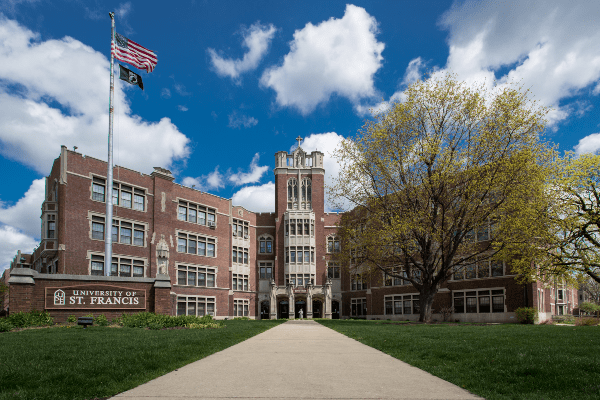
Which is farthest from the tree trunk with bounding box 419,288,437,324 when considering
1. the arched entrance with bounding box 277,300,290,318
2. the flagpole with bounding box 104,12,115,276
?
the arched entrance with bounding box 277,300,290,318

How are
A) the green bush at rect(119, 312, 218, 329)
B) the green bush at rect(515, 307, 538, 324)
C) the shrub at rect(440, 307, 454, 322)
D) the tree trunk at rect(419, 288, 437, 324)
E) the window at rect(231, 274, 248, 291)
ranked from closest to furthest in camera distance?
1. the green bush at rect(119, 312, 218, 329)
2. the tree trunk at rect(419, 288, 437, 324)
3. the green bush at rect(515, 307, 538, 324)
4. the shrub at rect(440, 307, 454, 322)
5. the window at rect(231, 274, 248, 291)

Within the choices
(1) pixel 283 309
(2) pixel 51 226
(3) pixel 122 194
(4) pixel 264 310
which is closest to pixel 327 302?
(1) pixel 283 309

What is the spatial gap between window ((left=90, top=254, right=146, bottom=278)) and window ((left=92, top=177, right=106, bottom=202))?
15.6 feet

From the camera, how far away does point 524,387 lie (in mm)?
6293

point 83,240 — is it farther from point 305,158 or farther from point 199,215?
point 305,158

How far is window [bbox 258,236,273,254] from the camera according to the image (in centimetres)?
5825

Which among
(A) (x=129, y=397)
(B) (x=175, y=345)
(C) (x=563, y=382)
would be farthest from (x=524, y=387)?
(B) (x=175, y=345)

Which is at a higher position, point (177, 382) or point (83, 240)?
point (83, 240)

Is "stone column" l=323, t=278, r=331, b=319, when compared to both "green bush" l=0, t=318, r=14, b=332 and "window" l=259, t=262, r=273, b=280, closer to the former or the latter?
"window" l=259, t=262, r=273, b=280

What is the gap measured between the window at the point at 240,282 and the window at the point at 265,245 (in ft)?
14.8

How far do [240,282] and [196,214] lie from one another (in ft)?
39.3

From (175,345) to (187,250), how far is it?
114ft

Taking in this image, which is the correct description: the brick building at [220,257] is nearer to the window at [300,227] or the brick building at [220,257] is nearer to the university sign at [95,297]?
the window at [300,227]

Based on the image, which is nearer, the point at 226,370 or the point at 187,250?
the point at 226,370
